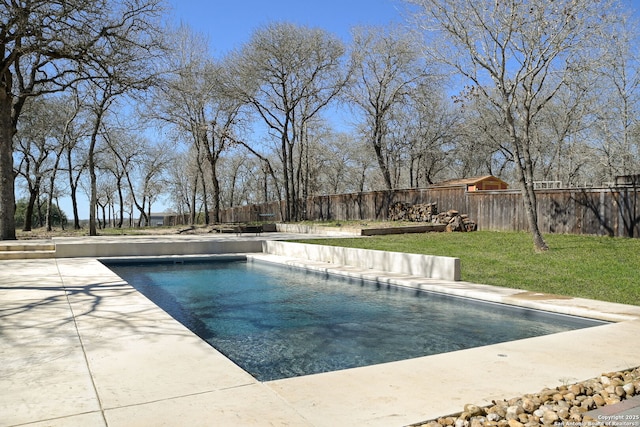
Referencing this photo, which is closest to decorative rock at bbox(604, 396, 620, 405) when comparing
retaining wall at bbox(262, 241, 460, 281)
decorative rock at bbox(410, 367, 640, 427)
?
decorative rock at bbox(410, 367, 640, 427)

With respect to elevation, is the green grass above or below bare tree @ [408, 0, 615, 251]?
below

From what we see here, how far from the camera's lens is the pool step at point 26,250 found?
39.2ft

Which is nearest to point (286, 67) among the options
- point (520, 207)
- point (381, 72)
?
point (381, 72)

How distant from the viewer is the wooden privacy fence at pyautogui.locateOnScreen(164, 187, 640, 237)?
536 inches

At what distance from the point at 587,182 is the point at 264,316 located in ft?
99.6

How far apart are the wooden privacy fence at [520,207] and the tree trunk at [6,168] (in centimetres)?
1472

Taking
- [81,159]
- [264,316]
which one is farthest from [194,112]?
[264,316]

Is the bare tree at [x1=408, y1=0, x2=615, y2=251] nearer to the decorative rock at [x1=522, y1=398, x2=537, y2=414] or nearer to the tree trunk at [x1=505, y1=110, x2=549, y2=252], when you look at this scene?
the tree trunk at [x1=505, y1=110, x2=549, y2=252]

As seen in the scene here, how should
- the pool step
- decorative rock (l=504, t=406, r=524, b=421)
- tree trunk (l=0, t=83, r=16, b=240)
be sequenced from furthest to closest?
tree trunk (l=0, t=83, r=16, b=240) → the pool step → decorative rock (l=504, t=406, r=524, b=421)

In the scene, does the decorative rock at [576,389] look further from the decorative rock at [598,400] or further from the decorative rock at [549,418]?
the decorative rock at [549,418]

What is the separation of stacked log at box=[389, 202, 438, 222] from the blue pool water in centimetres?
1058

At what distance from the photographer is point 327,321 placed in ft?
21.9

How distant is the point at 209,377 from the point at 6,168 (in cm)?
1300

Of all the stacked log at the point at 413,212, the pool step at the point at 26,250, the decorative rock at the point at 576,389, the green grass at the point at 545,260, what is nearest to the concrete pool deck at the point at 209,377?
the decorative rock at the point at 576,389
